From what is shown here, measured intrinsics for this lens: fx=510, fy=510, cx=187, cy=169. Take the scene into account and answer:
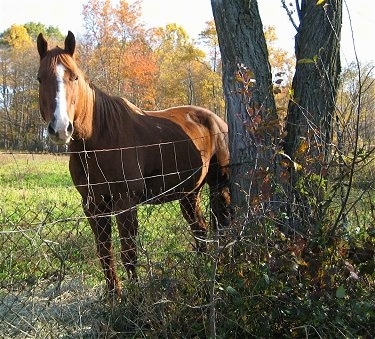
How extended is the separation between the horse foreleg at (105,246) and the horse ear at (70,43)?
159cm

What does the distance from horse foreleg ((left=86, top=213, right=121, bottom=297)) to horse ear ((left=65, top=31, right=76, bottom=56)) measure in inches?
62.8

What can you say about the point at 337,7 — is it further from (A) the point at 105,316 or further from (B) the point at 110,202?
(A) the point at 105,316

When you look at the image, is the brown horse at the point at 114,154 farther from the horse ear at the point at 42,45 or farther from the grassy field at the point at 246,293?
the grassy field at the point at 246,293

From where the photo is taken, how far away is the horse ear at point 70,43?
4.76 m

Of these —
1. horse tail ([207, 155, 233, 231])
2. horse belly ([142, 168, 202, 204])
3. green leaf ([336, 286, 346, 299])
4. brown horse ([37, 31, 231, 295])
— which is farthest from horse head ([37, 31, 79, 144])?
green leaf ([336, 286, 346, 299])

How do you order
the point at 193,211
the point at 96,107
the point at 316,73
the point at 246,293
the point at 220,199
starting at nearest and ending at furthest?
the point at 246,293 → the point at 316,73 → the point at 96,107 → the point at 220,199 → the point at 193,211

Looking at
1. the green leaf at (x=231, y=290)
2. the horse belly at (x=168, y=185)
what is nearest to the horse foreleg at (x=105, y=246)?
the horse belly at (x=168, y=185)

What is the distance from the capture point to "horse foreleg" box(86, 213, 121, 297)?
4.41 m

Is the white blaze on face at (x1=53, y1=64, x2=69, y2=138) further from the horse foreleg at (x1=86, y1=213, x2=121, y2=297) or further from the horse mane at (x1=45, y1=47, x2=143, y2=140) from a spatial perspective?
the horse foreleg at (x1=86, y1=213, x2=121, y2=297)

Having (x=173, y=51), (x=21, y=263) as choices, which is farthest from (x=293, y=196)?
(x=173, y=51)

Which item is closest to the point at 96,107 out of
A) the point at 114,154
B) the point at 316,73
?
the point at 114,154

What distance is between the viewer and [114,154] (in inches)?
188

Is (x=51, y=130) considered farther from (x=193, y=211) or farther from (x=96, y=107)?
(x=193, y=211)

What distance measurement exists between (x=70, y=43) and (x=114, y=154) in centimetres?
112
